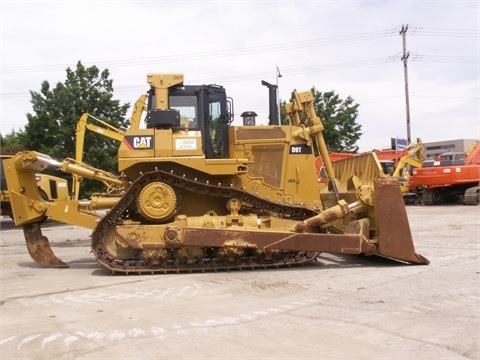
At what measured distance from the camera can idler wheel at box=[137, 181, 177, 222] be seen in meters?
8.11

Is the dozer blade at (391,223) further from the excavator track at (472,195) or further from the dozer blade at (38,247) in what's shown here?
the excavator track at (472,195)

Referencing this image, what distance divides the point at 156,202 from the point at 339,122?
29.1 metres

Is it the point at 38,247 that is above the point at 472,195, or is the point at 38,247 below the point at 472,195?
below

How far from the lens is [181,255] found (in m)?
8.19

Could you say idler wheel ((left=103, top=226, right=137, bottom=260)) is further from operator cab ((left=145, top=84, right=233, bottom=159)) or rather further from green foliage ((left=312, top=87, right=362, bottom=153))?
green foliage ((left=312, top=87, right=362, bottom=153))

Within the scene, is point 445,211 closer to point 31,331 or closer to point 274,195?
point 274,195

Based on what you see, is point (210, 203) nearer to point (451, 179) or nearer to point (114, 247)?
point (114, 247)

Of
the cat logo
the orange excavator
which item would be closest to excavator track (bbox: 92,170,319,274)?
the cat logo

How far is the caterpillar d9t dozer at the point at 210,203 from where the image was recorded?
810 centimetres

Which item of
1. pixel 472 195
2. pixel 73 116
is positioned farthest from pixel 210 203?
pixel 73 116

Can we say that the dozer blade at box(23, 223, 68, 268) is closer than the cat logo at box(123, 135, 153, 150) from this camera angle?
No

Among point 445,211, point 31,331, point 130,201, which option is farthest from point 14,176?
point 445,211

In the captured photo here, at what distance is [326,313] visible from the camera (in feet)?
18.4

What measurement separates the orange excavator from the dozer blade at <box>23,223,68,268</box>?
58.9 ft
